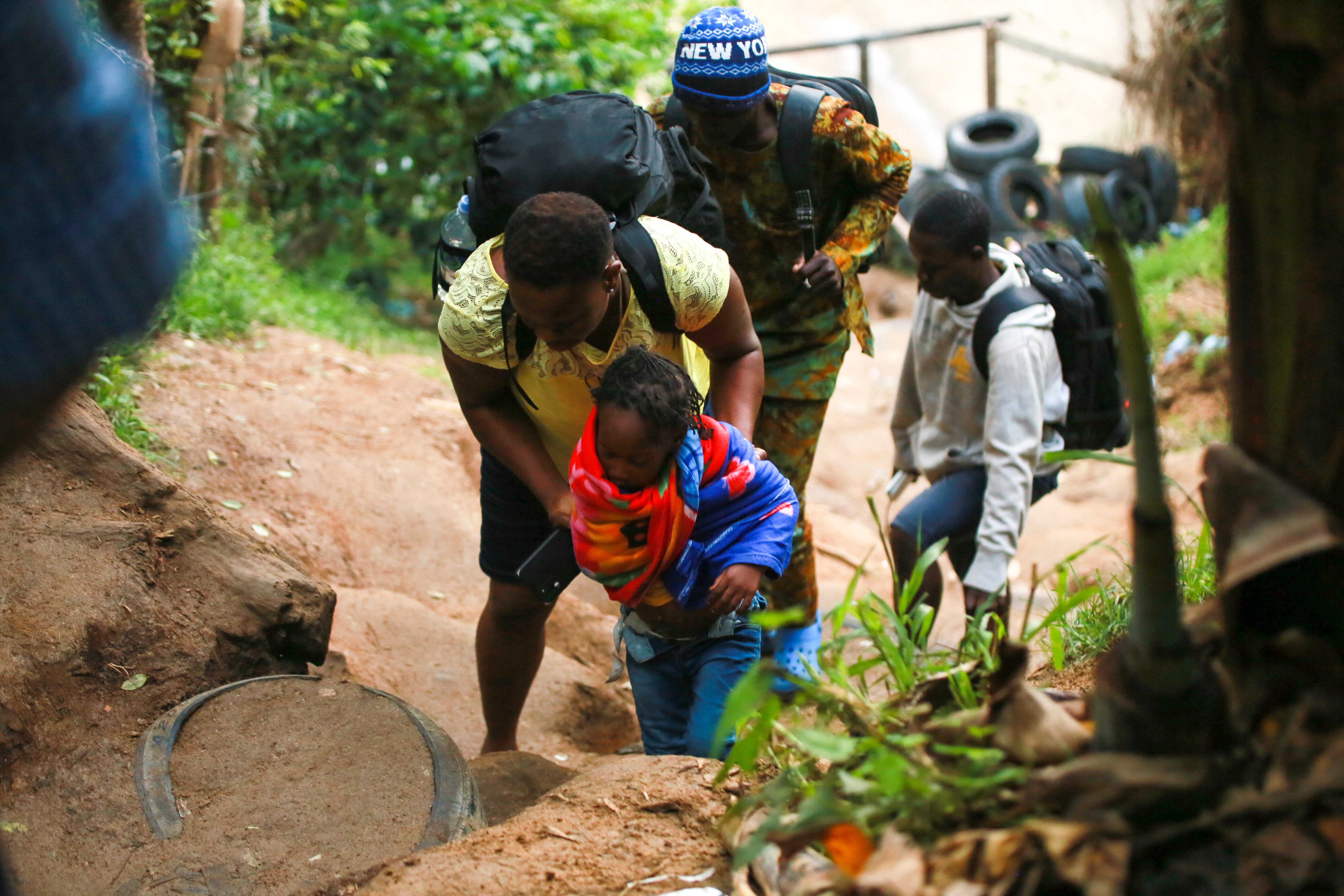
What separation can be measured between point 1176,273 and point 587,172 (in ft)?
27.1

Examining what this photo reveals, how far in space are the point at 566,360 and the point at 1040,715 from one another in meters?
1.44

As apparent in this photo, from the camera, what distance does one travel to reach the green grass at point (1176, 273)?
28.1 feet

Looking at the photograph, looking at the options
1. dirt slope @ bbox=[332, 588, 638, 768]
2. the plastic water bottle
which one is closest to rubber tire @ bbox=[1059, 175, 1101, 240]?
dirt slope @ bbox=[332, 588, 638, 768]

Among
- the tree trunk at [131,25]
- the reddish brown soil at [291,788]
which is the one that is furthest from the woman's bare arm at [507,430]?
the tree trunk at [131,25]

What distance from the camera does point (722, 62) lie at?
300 cm

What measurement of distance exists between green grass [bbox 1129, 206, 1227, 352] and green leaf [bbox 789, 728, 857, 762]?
759 cm

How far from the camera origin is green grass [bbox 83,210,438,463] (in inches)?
160

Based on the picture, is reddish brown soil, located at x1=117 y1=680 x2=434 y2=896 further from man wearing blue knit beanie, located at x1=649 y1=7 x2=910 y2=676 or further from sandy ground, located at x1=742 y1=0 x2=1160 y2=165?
sandy ground, located at x1=742 y1=0 x2=1160 y2=165

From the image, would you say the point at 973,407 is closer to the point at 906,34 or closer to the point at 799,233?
the point at 799,233

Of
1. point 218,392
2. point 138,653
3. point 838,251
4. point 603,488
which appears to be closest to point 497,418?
point 603,488

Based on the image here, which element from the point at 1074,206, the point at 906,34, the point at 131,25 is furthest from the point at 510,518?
the point at 906,34

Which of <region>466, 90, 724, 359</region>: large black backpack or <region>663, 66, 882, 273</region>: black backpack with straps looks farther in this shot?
<region>663, 66, 882, 273</region>: black backpack with straps

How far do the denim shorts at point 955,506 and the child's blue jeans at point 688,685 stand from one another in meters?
1.01

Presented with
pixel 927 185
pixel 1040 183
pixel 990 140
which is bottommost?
pixel 1040 183
